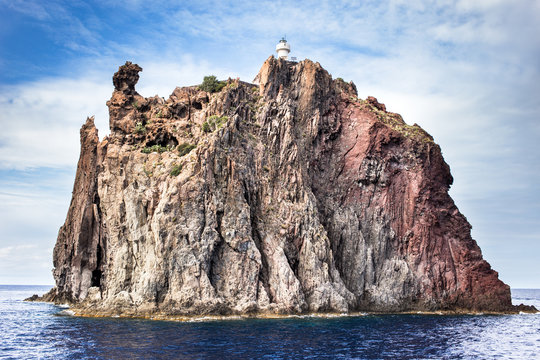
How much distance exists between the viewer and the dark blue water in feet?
138

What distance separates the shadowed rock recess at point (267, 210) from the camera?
66000 millimetres

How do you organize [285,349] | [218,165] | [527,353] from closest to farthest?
1. [285,349]
2. [527,353]
3. [218,165]

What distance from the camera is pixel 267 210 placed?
73562 millimetres

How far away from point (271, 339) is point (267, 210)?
91.2 feet

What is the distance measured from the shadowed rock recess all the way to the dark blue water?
6.75m

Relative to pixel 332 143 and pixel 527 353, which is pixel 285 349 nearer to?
pixel 527 353

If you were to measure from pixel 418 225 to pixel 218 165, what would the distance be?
33.9 meters

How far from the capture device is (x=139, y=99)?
85.8 metres

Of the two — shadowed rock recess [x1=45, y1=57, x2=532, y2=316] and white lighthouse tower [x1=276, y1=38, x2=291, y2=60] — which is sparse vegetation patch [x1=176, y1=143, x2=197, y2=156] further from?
white lighthouse tower [x1=276, y1=38, x2=291, y2=60]

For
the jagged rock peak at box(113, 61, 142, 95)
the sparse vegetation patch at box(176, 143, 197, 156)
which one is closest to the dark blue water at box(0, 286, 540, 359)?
the sparse vegetation patch at box(176, 143, 197, 156)

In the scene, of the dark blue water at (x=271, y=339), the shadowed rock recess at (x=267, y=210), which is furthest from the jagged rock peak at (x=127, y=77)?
the dark blue water at (x=271, y=339)

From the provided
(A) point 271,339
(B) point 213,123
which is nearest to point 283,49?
(B) point 213,123

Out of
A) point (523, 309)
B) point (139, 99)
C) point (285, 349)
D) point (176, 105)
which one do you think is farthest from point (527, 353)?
point (139, 99)

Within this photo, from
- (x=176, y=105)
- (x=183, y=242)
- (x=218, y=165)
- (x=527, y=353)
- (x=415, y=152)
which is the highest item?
(x=176, y=105)
